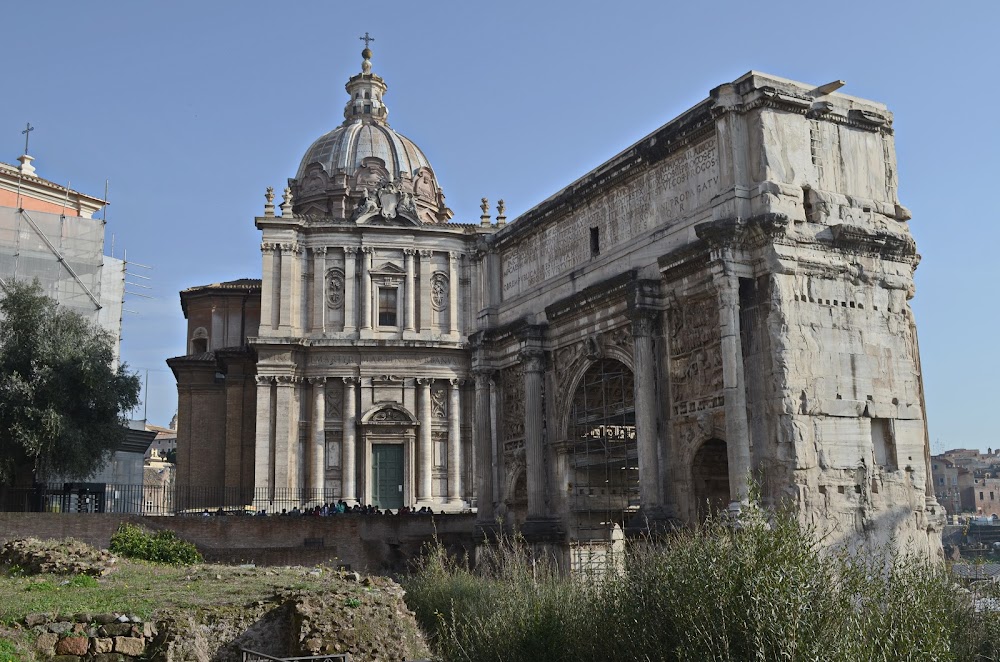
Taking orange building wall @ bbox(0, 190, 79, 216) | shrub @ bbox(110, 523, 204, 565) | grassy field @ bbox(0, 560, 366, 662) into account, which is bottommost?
grassy field @ bbox(0, 560, 366, 662)

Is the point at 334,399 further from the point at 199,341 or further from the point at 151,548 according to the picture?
the point at 151,548

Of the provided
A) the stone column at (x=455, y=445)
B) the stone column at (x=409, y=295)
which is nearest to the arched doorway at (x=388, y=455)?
the stone column at (x=455, y=445)

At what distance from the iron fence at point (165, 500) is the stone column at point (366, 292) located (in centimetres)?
643

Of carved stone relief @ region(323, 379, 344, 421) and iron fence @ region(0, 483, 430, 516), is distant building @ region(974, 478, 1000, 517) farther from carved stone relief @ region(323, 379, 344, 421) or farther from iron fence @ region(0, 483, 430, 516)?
iron fence @ region(0, 483, 430, 516)

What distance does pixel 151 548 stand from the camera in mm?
25562

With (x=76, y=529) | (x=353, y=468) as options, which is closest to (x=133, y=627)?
(x=76, y=529)

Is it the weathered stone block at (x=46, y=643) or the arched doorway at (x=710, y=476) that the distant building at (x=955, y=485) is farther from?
the weathered stone block at (x=46, y=643)

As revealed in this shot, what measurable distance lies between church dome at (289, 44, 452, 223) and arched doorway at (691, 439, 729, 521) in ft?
82.8

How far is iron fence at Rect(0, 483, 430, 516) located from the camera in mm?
31781

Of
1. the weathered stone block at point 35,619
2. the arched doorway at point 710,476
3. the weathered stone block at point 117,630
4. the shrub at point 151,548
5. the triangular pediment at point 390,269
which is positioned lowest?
the weathered stone block at point 117,630

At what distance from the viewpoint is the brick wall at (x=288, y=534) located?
88.8ft

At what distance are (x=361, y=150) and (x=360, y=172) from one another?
4.64 feet

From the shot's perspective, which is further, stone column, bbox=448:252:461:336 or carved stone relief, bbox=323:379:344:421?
stone column, bbox=448:252:461:336

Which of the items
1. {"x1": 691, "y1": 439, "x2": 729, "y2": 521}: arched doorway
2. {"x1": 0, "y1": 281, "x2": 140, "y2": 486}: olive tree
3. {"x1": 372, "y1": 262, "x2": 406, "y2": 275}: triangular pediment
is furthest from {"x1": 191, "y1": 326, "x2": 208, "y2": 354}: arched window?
{"x1": 691, "y1": 439, "x2": 729, "y2": 521}: arched doorway
